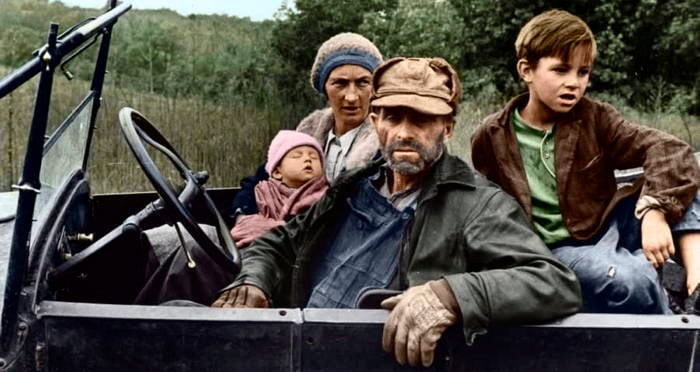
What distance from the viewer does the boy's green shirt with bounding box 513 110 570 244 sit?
2684mm

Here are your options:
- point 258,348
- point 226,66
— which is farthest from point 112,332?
point 226,66

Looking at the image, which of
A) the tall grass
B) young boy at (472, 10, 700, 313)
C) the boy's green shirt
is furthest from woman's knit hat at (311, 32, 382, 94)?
the tall grass

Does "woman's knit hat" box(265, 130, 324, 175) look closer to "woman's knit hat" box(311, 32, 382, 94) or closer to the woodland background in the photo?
"woman's knit hat" box(311, 32, 382, 94)

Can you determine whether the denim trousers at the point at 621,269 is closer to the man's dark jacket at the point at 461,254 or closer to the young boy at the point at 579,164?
the young boy at the point at 579,164

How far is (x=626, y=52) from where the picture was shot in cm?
1212

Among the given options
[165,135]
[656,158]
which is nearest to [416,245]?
[656,158]

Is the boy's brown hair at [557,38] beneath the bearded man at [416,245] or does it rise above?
above

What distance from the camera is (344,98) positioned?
3.46 m

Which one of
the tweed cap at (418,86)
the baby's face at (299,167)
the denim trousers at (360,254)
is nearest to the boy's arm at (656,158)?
the tweed cap at (418,86)

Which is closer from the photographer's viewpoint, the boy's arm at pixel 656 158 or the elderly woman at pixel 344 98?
the boy's arm at pixel 656 158

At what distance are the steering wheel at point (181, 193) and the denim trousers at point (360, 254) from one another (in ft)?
0.91

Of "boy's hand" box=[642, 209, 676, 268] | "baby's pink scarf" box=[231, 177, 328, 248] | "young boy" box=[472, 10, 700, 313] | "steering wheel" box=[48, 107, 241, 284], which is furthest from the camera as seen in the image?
"baby's pink scarf" box=[231, 177, 328, 248]

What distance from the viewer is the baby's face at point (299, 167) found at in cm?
323

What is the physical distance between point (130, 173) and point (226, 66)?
616cm
